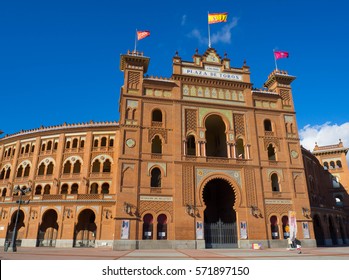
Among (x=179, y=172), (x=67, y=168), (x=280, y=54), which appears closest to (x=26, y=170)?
(x=67, y=168)

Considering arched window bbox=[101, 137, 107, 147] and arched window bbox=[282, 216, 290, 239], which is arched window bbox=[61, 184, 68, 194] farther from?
arched window bbox=[282, 216, 290, 239]

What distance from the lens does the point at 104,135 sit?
37969 mm

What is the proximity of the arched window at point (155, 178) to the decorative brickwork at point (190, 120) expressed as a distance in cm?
567

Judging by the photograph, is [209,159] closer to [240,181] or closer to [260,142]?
[240,181]

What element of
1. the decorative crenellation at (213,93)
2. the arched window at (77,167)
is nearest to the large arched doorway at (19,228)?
the arched window at (77,167)

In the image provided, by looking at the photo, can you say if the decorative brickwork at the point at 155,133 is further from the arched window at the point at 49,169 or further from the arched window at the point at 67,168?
the arched window at the point at 49,169

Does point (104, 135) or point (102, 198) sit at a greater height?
point (104, 135)

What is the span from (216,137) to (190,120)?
297 inches

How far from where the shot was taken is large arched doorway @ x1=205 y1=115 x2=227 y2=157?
3296 centimetres

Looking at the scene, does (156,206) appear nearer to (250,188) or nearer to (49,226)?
(250,188)

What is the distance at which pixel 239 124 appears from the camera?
3153cm

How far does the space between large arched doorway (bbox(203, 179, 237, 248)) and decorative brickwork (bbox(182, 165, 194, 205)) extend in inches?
135

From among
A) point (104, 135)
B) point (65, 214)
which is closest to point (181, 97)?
point (104, 135)

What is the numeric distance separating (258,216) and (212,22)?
22618 millimetres
